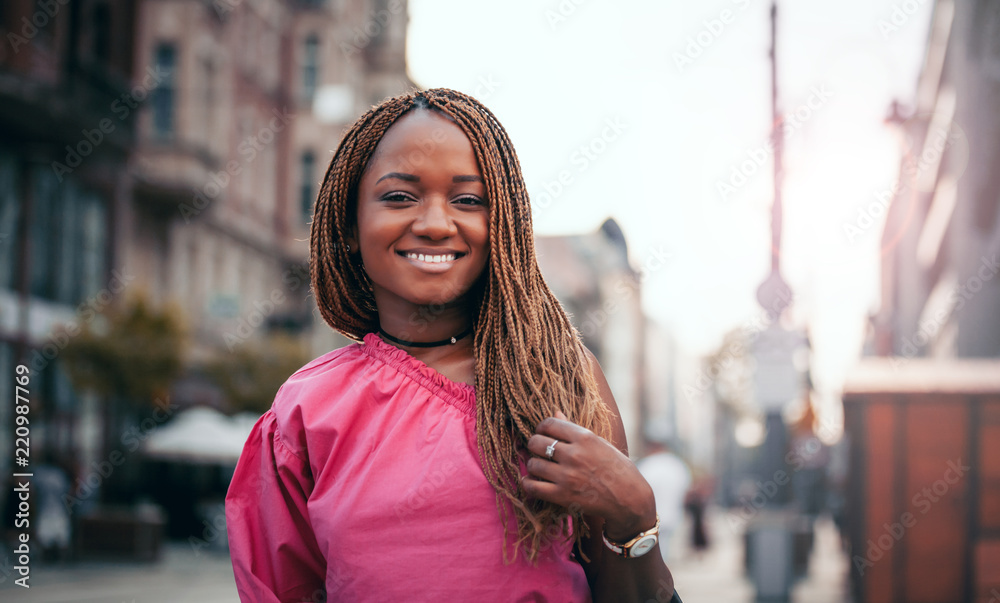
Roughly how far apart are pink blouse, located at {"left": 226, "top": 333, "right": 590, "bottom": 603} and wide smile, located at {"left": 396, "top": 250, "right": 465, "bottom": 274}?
17 cm

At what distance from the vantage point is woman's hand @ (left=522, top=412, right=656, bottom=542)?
1.58 meters

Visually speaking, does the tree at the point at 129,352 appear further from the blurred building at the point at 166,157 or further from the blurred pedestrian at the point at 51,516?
→ the blurred pedestrian at the point at 51,516

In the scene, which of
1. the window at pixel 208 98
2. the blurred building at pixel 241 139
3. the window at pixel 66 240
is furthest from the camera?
the window at pixel 208 98

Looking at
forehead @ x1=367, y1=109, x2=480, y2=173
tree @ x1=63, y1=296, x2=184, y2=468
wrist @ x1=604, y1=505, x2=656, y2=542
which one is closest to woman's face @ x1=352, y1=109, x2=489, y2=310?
forehead @ x1=367, y1=109, x2=480, y2=173

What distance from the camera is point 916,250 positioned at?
32969 millimetres

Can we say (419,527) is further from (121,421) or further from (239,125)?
(239,125)

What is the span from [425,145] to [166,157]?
79.5 ft

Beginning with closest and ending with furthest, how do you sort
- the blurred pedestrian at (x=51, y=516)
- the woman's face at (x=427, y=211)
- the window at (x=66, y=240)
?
the woman's face at (x=427, y=211) < the blurred pedestrian at (x=51, y=516) < the window at (x=66, y=240)

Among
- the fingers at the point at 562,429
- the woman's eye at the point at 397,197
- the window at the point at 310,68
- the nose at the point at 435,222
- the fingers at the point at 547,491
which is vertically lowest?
the fingers at the point at 547,491

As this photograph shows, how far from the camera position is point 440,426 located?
5.69 ft

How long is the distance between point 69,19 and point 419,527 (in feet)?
69.0

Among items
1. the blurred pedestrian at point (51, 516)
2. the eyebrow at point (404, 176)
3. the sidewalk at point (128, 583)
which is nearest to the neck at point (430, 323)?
the eyebrow at point (404, 176)

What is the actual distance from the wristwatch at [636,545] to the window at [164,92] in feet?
82.2

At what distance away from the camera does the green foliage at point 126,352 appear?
57.2 ft
